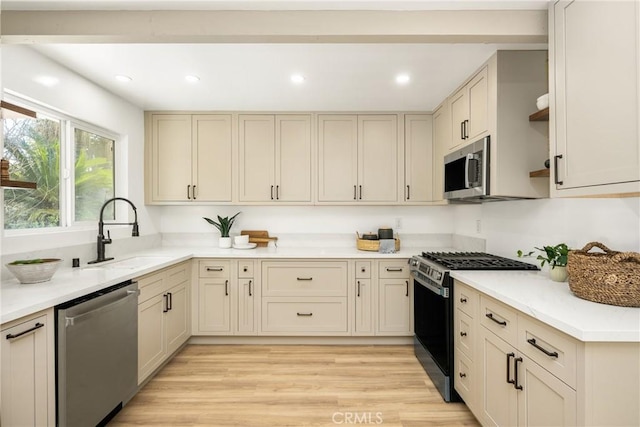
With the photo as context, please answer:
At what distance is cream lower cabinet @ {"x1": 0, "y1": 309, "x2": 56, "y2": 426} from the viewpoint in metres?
1.34

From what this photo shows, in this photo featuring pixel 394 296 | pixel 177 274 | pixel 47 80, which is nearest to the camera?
pixel 47 80

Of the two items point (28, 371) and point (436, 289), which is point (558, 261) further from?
point (28, 371)

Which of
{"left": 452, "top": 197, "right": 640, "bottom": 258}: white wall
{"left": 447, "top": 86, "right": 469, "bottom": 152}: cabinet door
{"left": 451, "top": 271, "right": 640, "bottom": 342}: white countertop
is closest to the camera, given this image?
{"left": 451, "top": 271, "right": 640, "bottom": 342}: white countertop

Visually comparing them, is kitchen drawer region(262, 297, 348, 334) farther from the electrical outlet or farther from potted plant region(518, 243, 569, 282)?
potted plant region(518, 243, 569, 282)

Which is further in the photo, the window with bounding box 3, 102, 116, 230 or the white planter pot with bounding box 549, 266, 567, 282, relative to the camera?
the window with bounding box 3, 102, 116, 230

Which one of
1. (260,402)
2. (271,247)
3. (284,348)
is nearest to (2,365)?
(260,402)

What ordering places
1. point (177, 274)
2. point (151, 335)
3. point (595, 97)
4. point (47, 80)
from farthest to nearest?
point (177, 274) < point (151, 335) < point (47, 80) < point (595, 97)

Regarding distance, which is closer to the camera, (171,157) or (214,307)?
(214,307)

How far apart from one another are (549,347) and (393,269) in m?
1.86

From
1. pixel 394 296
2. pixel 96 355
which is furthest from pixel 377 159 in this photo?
pixel 96 355

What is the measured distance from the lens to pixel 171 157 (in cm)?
351

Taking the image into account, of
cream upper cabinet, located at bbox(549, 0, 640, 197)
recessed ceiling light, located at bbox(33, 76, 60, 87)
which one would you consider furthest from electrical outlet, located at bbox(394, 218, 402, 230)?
recessed ceiling light, located at bbox(33, 76, 60, 87)

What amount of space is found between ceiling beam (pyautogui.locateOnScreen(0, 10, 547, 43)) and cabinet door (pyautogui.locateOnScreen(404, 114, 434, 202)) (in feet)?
5.79

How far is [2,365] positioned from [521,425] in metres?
2.28
